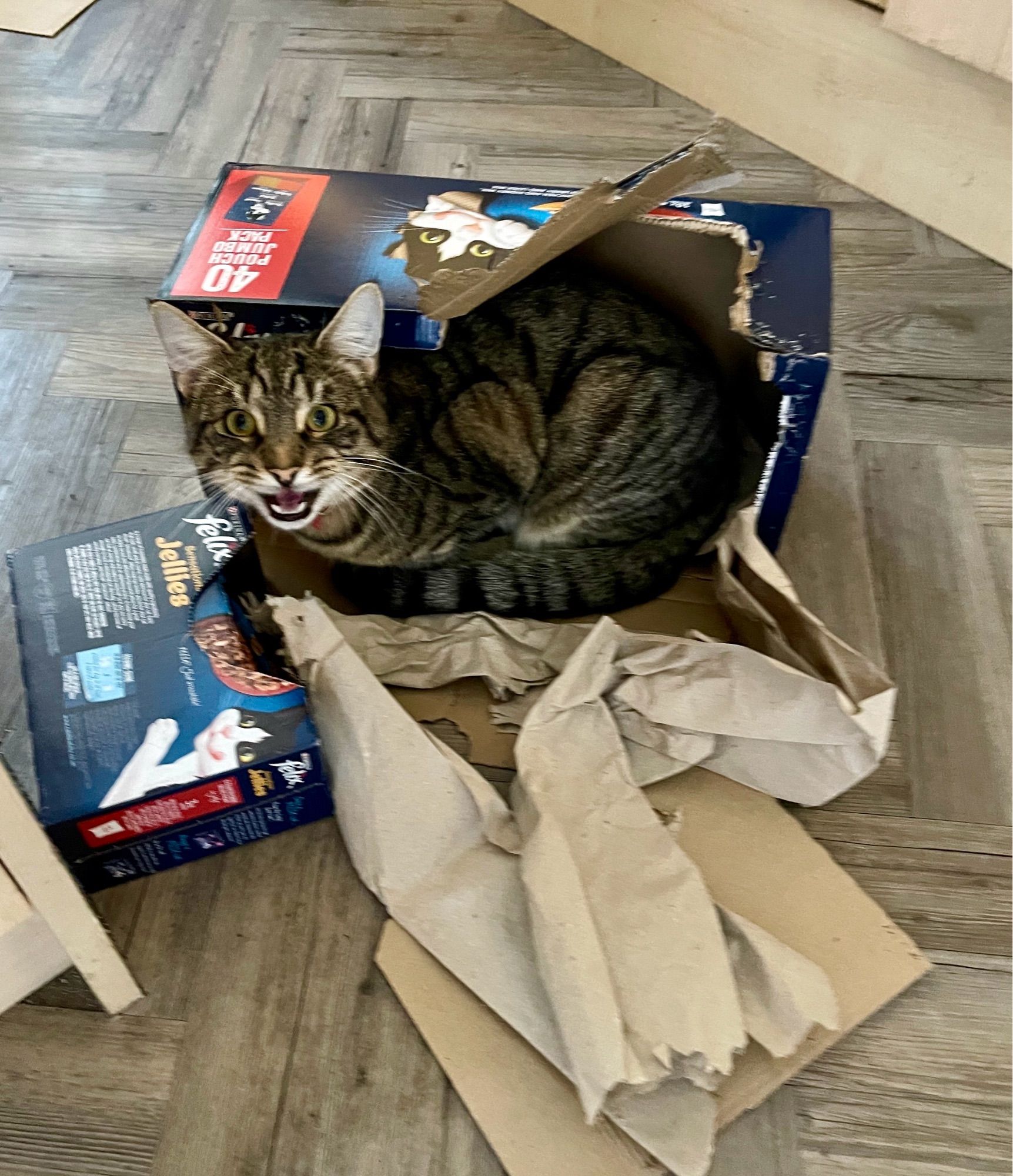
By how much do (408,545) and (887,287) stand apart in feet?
3.56

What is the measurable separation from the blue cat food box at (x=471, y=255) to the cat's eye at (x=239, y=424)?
0.34ft

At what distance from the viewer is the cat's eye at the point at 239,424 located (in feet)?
3.24

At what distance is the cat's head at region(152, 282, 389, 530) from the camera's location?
0.97 metres

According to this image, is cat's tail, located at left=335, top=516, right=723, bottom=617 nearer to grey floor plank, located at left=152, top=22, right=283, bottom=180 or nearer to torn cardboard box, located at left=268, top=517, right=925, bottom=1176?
torn cardboard box, located at left=268, top=517, right=925, bottom=1176

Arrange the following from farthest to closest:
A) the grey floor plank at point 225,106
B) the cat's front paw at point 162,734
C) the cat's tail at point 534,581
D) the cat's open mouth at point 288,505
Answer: the grey floor plank at point 225,106, the cat's tail at point 534,581, the cat's open mouth at point 288,505, the cat's front paw at point 162,734

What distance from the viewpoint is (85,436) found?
55.9 inches

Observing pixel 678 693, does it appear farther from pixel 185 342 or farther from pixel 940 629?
pixel 185 342

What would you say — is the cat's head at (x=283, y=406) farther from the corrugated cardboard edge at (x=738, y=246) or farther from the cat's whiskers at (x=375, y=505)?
the corrugated cardboard edge at (x=738, y=246)

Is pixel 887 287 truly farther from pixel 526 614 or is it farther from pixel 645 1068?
pixel 645 1068

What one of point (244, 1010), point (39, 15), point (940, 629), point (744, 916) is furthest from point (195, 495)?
point (39, 15)

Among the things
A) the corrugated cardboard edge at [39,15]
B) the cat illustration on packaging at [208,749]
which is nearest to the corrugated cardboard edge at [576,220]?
the cat illustration on packaging at [208,749]

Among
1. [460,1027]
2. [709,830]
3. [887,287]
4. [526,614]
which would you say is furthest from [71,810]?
[887,287]

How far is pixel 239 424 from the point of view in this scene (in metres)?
1.00

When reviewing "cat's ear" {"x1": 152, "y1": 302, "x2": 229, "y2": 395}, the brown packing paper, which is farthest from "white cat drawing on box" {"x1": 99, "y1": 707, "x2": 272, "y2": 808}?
"cat's ear" {"x1": 152, "y1": 302, "x2": 229, "y2": 395}
